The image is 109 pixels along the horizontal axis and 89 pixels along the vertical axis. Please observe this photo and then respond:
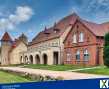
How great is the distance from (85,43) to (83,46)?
579 mm

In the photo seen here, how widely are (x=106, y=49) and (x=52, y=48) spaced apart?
62.0 feet

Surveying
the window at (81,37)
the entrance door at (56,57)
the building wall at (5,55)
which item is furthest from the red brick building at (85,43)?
the building wall at (5,55)

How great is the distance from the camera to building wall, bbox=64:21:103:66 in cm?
3531

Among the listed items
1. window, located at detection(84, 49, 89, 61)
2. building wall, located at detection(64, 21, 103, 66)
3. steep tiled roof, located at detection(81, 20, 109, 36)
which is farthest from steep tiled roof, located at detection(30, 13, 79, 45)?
steep tiled roof, located at detection(81, 20, 109, 36)

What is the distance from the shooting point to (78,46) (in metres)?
39.2

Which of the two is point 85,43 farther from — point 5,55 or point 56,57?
point 5,55

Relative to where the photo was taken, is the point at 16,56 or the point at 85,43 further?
the point at 16,56

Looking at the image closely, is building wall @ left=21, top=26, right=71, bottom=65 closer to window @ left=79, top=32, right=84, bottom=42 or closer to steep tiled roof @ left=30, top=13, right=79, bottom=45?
steep tiled roof @ left=30, top=13, right=79, bottom=45

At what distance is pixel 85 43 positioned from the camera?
1481 inches

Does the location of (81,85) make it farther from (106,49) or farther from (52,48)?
(52,48)

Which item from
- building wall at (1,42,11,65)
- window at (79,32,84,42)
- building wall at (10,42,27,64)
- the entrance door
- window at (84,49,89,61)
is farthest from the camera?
the entrance door

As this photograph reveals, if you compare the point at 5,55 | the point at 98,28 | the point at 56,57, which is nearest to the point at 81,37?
the point at 98,28

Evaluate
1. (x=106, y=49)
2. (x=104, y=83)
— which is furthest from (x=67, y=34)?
(x=104, y=83)

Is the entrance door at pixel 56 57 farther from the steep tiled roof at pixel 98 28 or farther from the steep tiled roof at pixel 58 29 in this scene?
the steep tiled roof at pixel 98 28
